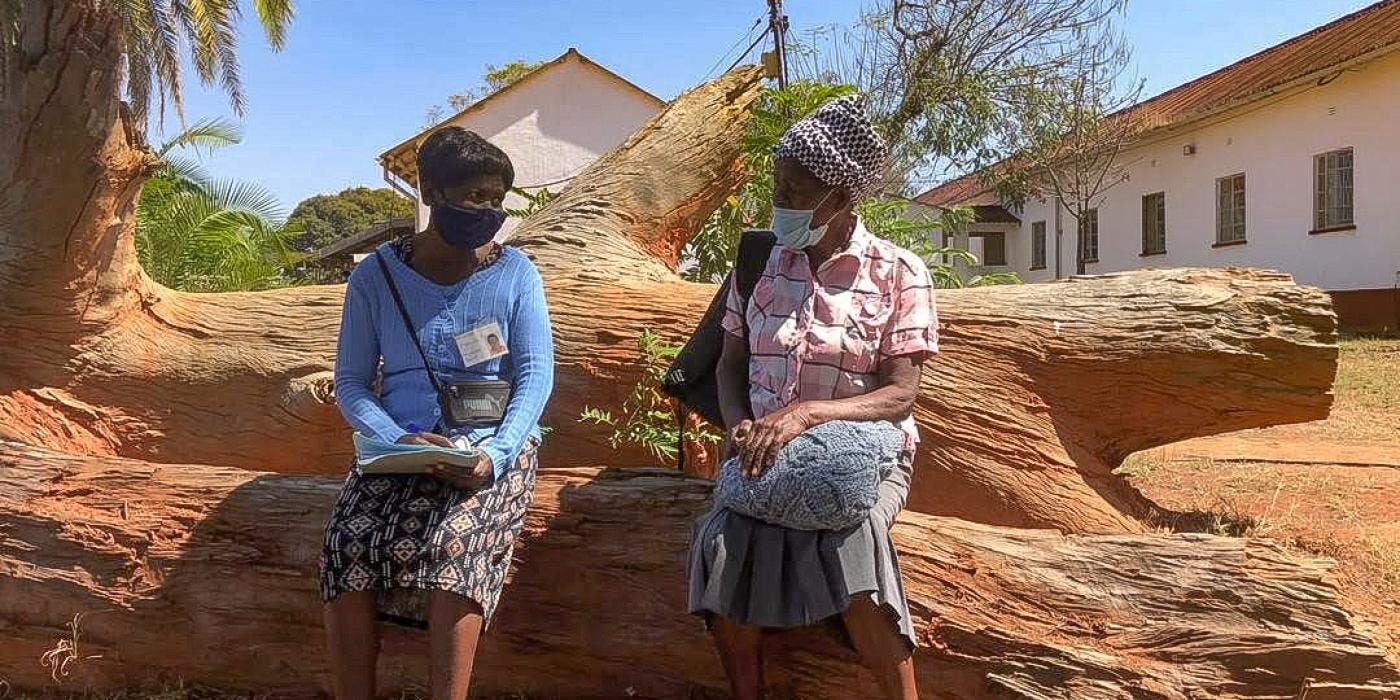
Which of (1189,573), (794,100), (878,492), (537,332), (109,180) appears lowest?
(1189,573)

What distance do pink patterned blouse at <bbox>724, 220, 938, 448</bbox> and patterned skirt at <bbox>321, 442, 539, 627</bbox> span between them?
727 mm

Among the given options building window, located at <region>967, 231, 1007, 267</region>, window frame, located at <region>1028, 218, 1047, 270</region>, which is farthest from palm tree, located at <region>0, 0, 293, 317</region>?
building window, located at <region>967, 231, 1007, 267</region>

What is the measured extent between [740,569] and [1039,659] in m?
0.78

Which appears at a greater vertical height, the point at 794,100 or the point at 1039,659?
the point at 794,100

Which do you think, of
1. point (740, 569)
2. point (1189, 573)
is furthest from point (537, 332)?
point (1189, 573)

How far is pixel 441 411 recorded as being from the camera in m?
2.70

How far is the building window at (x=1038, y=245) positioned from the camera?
84.2 feet

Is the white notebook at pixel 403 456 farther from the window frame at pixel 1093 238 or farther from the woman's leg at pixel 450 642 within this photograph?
the window frame at pixel 1093 238

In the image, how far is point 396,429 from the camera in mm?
2615

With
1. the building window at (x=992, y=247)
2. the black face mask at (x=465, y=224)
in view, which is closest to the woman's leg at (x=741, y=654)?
the black face mask at (x=465, y=224)

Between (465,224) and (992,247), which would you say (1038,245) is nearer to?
(992,247)

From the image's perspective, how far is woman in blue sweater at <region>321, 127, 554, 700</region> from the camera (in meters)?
2.40

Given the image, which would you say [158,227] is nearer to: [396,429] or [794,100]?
[794,100]

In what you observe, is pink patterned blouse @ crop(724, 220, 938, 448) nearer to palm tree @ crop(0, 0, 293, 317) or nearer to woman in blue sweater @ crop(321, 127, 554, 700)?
woman in blue sweater @ crop(321, 127, 554, 700)
